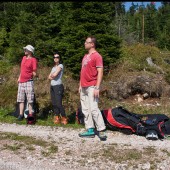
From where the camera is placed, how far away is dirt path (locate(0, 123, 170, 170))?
526 centimetres

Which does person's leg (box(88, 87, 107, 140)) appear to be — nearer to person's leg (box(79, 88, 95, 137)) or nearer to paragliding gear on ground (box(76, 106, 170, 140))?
person's leg (box(79, 88, 95, 137))

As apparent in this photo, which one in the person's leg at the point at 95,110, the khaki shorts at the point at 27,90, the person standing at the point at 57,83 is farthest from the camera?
the khaki shorts at the point at 27,90

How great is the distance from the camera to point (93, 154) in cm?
570

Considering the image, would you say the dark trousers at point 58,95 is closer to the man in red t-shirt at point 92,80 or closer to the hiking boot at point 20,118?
the hiking boot at point 20,118

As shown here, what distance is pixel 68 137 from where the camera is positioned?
687 cm

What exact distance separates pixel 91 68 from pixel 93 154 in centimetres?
170

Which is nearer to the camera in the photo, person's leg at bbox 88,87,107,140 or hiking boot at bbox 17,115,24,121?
person's leg at bbox 88,87,107,140

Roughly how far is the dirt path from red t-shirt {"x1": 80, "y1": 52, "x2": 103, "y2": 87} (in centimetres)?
117

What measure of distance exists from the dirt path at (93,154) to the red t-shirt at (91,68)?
3.84ft

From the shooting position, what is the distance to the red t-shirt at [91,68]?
6.38m

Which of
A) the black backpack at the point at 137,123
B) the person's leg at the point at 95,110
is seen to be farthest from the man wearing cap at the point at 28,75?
the person's leg at the point at 95,110

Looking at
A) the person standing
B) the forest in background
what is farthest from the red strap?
the forest in background

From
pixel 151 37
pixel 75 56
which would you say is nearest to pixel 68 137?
pixel 75 56

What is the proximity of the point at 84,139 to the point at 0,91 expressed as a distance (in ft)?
21.6
